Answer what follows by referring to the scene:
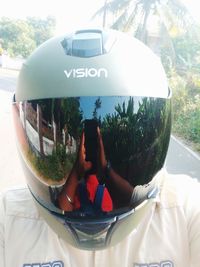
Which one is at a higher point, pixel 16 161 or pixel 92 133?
pixel 92 133

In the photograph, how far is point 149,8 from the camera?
13406 millimetres

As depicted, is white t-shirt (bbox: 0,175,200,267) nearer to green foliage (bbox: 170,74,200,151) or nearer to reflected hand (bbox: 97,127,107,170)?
reflected hand (bbox: 97,127,107,170)

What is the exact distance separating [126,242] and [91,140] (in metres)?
0.33

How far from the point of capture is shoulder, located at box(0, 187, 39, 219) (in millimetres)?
1041

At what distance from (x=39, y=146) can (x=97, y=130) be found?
→ 0.17m

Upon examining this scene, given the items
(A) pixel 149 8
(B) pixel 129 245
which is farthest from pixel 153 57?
(A) pixel 149 8

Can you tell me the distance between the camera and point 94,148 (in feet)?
3.00

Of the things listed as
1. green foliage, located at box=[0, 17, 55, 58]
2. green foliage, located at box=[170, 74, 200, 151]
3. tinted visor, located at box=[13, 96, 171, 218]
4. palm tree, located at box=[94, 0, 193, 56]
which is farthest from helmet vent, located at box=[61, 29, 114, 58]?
green foliage, located at box=[0, 17, 55, 58]

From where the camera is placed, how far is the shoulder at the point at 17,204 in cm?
104

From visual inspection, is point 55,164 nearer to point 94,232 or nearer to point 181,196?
point 94,232

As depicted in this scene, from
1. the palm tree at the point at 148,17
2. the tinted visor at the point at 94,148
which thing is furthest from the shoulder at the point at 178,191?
the palm tree at the point at 148,17

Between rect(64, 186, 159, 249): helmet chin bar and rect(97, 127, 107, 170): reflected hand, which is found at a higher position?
rect(97, 127, 107, 170): reflected hand

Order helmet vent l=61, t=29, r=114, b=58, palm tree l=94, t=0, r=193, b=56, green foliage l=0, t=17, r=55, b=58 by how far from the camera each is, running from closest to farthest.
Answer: helmet vent l=61, t=29, r=114, b=58
palm tree l=94, t=0, r=193, b=56
green foliage l=0, t=17, r=55, b=58

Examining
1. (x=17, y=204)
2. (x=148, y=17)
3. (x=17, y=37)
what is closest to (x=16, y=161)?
(x=17, y=204)
